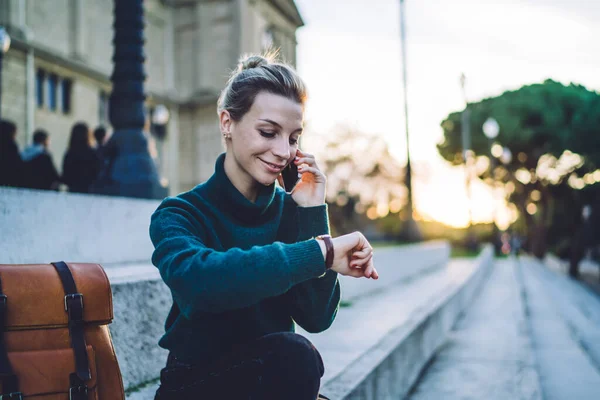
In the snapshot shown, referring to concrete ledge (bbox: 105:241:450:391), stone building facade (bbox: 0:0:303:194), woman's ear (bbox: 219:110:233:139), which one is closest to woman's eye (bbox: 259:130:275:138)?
woman's ear (bbox: 219:110:233:139)

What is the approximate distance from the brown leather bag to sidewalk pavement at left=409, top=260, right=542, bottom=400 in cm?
303

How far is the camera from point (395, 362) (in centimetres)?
370

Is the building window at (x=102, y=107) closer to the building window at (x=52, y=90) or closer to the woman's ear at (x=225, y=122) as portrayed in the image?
the building window at (x=52, y=90)

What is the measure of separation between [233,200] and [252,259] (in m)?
0.36

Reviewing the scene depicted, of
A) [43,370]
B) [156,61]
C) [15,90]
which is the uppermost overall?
[156,61]

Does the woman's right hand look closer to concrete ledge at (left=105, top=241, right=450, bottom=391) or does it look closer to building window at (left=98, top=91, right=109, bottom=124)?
concrete ledge at (left=105, top=241, right=450, bottom=391)

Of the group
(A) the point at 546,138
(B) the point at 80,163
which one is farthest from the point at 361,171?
(B) the point at 80,163

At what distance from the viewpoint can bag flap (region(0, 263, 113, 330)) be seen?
1.45 m

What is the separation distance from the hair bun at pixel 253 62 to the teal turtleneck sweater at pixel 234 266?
0.33m

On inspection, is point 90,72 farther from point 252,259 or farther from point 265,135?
point 252,259

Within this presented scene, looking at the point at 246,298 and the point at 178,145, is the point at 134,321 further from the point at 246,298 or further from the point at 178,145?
the point at 178,145

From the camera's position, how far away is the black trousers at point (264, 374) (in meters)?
1.69

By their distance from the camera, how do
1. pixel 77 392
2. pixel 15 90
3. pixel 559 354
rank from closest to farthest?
1. pixel 77 392
2. pixel 559 354
3. pixel 15 90

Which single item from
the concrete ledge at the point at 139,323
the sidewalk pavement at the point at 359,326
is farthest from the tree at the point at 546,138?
the concrete ledge at the point at 139,323
